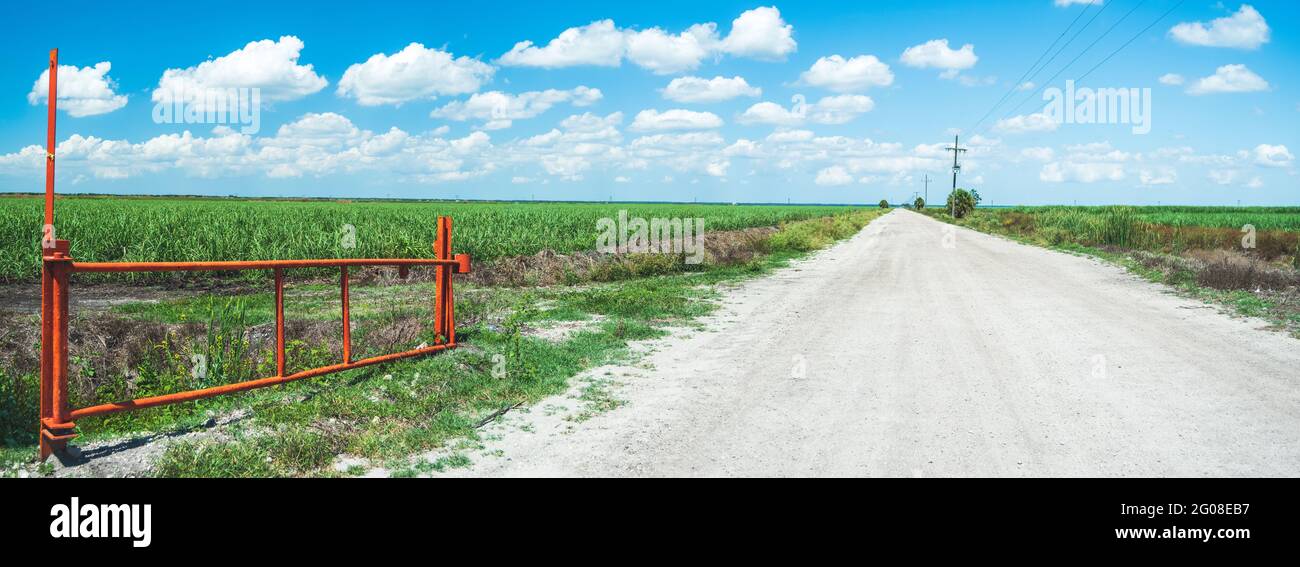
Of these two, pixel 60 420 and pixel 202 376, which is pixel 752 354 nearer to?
pixel 202 376

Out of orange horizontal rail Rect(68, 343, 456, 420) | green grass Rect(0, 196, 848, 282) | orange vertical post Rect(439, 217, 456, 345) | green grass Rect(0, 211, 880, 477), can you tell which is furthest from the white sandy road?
green grass Rect(0, 196, 848, 282)

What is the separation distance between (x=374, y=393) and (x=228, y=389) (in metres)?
1.15

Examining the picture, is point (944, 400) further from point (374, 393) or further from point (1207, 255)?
point (1207, 255)

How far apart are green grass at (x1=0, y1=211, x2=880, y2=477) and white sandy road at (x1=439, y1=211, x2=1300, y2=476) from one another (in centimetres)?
57

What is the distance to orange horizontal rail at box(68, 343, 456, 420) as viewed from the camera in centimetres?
489

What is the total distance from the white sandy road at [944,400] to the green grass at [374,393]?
22.3 inches

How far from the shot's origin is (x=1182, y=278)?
618 inches

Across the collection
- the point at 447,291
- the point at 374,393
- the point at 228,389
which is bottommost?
the point at 374,393

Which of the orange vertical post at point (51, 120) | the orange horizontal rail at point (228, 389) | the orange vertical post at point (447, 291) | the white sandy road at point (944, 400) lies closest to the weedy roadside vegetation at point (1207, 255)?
the white sandy road at point (944, 400)

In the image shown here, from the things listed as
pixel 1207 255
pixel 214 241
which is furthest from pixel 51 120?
pixel 1207 255

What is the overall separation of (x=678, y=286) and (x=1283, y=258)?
1806cm

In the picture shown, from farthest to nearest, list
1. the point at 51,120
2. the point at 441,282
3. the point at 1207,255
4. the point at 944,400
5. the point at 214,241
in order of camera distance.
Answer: the point at 1207,255 → the point at 214,241 → the point at 441,282 → the point at 944,400 → the point at 51,120

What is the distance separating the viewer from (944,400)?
648 cm
